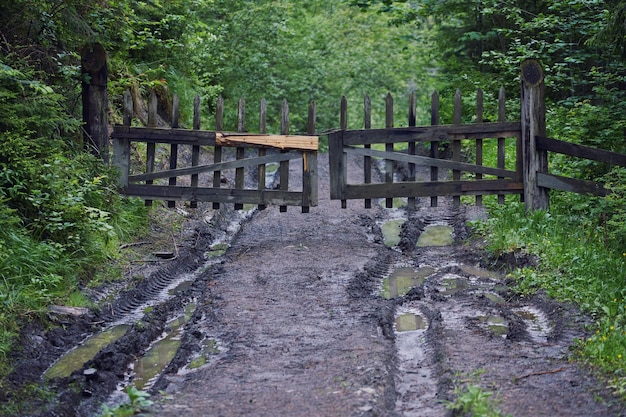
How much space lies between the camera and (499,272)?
9.70 meters

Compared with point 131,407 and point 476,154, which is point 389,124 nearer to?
point 476,154

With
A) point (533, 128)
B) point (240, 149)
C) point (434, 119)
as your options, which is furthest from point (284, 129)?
point (533, 128)

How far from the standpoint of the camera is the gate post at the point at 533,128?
11.2 metres

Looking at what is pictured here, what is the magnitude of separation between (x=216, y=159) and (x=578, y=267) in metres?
5.29

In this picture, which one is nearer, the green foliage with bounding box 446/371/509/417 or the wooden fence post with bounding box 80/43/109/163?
the green foliage with bounding box 446/371/509/417

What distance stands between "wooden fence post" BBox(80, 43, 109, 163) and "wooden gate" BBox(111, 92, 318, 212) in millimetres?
257

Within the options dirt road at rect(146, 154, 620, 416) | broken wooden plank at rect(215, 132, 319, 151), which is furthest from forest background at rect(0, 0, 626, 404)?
broken wooden plank at rect(215, 132, 319, 151)

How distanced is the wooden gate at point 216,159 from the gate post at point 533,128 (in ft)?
9.83

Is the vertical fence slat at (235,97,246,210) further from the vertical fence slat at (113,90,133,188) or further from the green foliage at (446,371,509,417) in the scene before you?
the green foliage at (446,371,509,417)

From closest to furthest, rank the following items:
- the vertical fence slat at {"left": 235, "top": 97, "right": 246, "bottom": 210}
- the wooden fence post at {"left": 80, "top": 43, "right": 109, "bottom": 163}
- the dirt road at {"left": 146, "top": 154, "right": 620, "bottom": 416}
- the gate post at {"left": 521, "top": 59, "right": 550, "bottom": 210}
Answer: the dirt road at {"left": 146, "top": 154, "right": 620, "bottom": 416} → the wooden fence post at {"left": 80, "top": 43, "right": 109, "bottom": 163} → the gate post at {"left": 521, "top": 59, "right": 550, "bottom": 210} → the vertical fence slat at {"left": 235, "top": 97, "right": 246, "bottom": 210}

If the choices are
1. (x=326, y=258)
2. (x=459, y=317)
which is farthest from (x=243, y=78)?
(x=459, y=317)

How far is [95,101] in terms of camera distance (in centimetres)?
1112

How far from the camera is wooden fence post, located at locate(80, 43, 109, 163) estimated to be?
36.3 feet

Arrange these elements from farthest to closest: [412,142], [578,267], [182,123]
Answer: [182,123]
[412,142]
[578,267]
